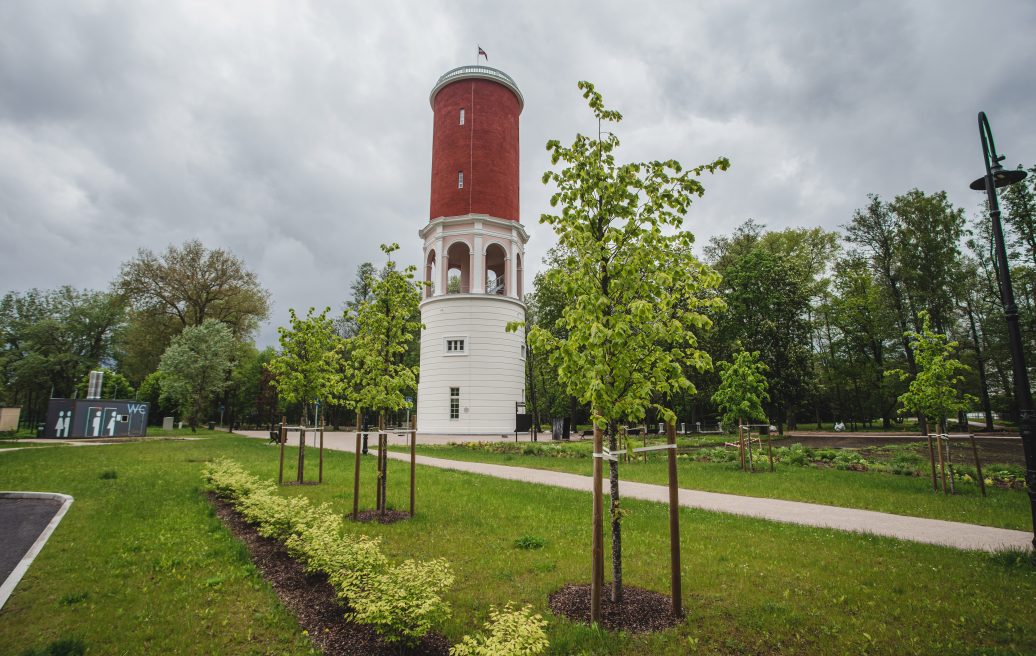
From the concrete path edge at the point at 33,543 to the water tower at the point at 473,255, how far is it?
22.0 meters

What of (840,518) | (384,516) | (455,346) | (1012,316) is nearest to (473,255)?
(455,346)

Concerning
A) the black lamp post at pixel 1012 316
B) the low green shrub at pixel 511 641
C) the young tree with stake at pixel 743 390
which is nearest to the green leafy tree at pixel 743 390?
the young tree with stake at pixel 743 390

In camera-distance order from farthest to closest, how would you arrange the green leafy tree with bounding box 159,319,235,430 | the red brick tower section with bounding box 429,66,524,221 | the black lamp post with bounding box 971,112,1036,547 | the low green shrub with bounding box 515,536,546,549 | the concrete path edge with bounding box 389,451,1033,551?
the green leafy tree with bounding box 159,319,235,430 < the red brick tower section with bounding box 429,66,524,221 < the concrete path edge with bounding box 389,451,1033,551 < the low green shrub with bounding box 515,536,546,549 < the black lamp post with bounding box 971,112,1036,547

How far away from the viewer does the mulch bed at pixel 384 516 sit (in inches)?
354

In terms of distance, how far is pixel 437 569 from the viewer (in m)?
4.91

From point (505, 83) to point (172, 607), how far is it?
37.3 meters

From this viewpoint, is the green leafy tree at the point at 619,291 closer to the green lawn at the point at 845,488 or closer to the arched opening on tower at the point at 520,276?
the green lawn at the point at 845,488

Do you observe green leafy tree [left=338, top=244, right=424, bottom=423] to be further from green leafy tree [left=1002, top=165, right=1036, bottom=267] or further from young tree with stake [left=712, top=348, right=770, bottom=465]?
green leafy tree [left=1002, top=165, right=1036, bottom=267]

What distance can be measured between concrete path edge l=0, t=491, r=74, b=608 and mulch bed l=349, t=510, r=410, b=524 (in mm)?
4215

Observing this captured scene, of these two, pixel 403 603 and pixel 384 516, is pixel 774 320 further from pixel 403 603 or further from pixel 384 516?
pixel 403 603

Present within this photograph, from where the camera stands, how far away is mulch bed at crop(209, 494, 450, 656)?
4.48 metres

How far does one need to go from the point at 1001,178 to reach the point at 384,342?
10053 mm

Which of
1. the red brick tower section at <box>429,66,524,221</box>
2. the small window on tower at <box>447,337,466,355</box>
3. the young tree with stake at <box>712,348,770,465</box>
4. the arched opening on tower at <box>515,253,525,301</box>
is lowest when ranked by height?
the young tree with stake at <box>712,348,770,465</box>

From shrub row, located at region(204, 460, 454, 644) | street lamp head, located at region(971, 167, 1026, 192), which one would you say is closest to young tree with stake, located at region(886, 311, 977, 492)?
street lamp head, located at region(971, 167, 1026, 192)
